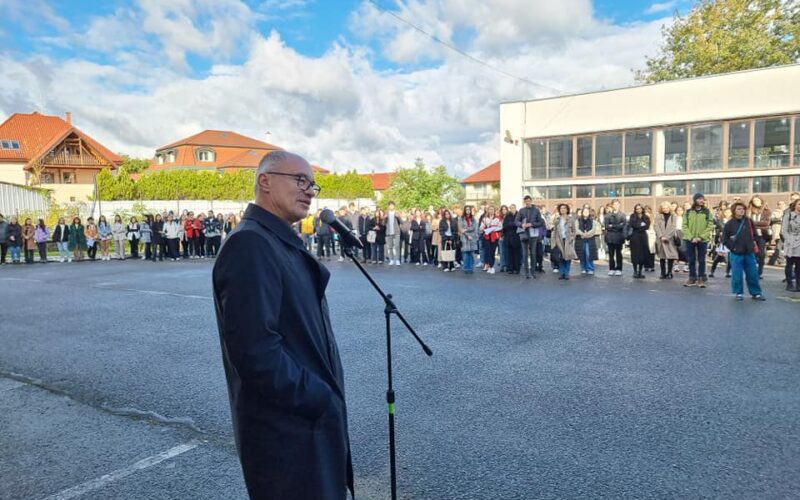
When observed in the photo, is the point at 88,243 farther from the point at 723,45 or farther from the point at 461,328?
the point at 723,45

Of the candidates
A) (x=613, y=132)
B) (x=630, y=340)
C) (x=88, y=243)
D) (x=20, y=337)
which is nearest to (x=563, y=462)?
(x=630, y=340)

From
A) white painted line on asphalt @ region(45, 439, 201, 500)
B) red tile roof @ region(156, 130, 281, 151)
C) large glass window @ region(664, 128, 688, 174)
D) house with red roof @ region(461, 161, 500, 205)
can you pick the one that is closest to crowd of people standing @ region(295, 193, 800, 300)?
white painted line on asphalt @ region(45, 439, 201, 500)

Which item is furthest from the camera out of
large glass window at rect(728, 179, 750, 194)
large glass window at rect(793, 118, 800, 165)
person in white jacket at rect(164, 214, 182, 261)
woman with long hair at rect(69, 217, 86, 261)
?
large glass window at rect(728, 179, 750, 194)

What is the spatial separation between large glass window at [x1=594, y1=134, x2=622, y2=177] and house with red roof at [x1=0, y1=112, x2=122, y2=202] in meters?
42.4

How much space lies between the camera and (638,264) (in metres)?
14.2

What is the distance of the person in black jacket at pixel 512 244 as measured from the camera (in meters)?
15.6

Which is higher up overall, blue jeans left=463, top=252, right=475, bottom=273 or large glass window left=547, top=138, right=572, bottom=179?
large glass window left=547, top=138, right=572, bottom=179

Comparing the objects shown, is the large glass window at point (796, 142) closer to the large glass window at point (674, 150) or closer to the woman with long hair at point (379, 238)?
the large glass window at point (674, 150)

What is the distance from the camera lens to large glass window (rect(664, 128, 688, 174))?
28.2m

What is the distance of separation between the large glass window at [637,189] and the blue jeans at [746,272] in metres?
19.8

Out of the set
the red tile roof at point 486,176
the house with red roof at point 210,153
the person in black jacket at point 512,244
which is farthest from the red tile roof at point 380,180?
the person in black jacket at point 512,244

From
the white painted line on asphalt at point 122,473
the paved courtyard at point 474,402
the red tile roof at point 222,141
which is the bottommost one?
the white painted line on asphalt at point 122,473

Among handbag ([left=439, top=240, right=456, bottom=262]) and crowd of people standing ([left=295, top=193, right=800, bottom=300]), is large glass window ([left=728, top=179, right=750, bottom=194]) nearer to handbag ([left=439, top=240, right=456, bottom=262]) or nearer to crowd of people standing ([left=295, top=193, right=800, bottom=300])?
crowd of people standing ([left=295, top=193, right=800, bottom=300])

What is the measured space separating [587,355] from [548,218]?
Result: 1141 cm
